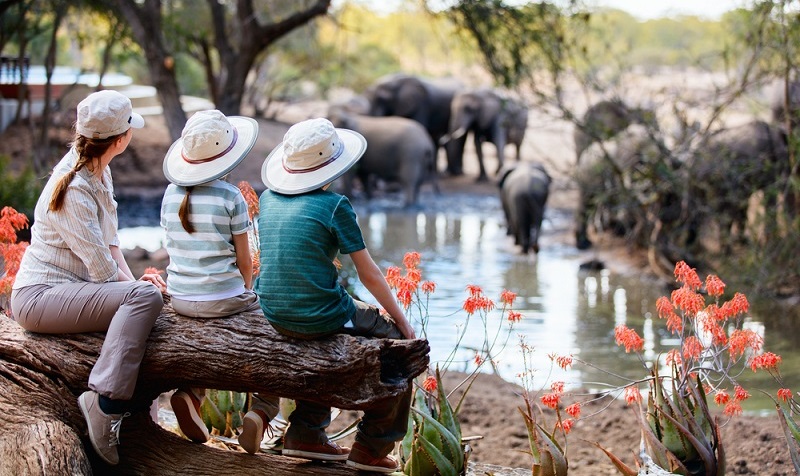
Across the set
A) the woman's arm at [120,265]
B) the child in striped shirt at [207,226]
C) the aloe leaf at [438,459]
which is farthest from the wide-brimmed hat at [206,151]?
the aloe leaf at [438,459]

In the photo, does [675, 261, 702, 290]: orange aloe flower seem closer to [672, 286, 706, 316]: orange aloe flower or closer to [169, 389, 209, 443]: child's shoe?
[672, 286, 706, 316]: orange aloe flower

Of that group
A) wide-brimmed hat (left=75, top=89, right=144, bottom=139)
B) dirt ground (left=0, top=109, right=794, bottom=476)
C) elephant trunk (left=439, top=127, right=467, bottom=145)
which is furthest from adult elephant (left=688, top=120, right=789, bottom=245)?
elephant trunk (left=439, top=127, right=467, bottom=145)

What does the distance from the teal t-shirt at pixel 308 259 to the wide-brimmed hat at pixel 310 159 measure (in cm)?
6

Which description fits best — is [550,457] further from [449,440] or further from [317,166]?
[317,166]

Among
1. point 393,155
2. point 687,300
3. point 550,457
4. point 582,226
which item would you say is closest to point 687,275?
point 687,300

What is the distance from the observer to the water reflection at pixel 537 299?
8.77m

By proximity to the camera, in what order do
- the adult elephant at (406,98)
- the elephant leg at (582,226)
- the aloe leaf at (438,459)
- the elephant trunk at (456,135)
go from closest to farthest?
the aloe leaf at (438,459) < the elephant leg at (582,226) < the elephant trunk at (456,135) < the adult elephant at (406,98)

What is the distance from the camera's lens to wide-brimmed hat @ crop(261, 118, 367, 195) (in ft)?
14.0

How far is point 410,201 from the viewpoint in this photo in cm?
1936

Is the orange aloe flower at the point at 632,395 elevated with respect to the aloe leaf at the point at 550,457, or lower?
elevated

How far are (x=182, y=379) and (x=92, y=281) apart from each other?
0.56m

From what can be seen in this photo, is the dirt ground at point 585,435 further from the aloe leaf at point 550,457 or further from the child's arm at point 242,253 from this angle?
the child's arm at point 242,253

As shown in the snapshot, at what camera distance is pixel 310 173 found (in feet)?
14.1

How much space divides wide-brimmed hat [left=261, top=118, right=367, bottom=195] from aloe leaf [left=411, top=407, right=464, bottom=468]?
1054 mm
